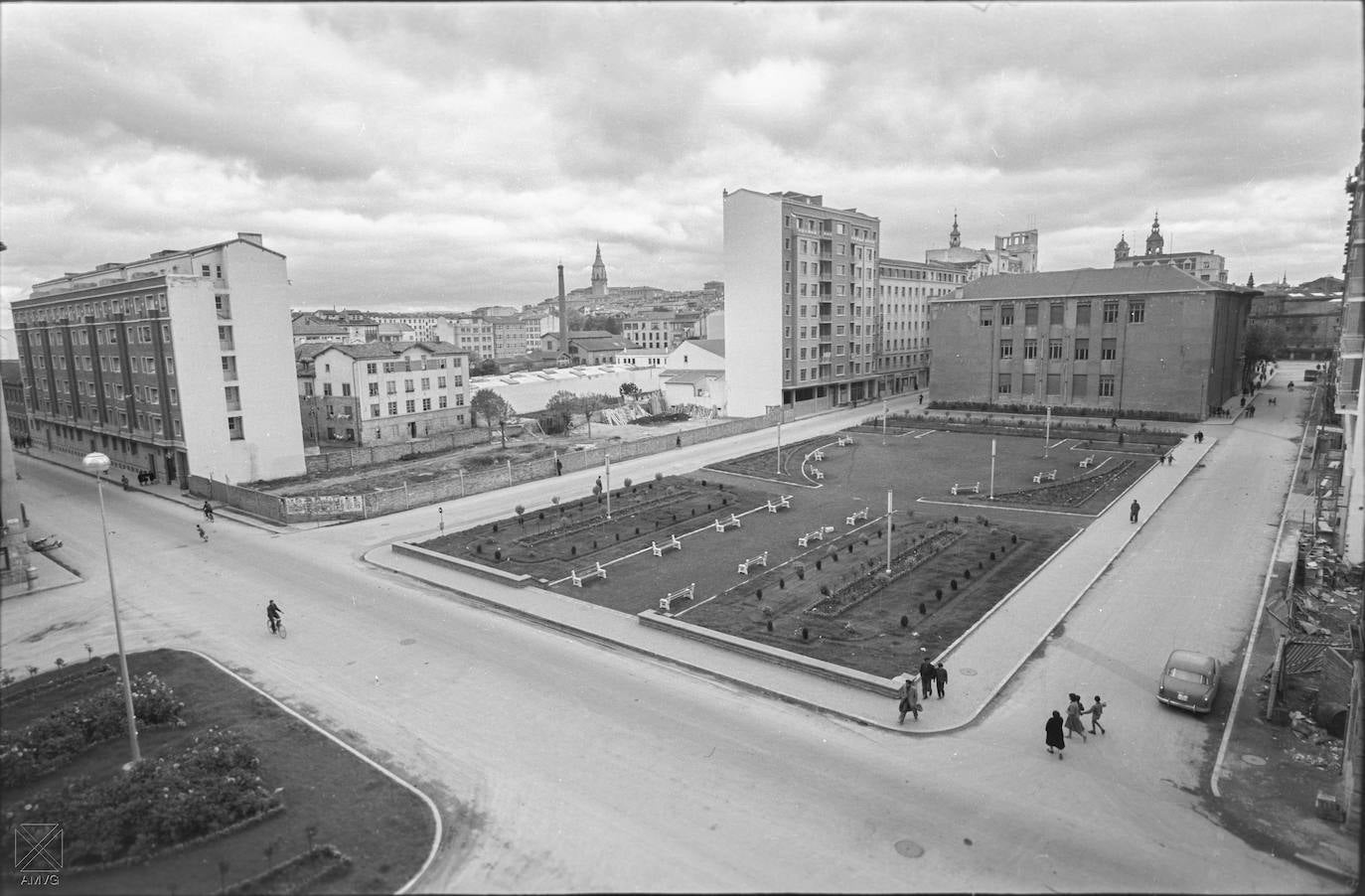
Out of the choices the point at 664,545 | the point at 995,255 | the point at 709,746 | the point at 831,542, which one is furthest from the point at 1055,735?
→ the point at 995,255

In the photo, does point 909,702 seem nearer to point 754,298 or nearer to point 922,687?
point 922,687

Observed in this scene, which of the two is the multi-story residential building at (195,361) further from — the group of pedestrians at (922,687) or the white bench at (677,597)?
the group of pedestrians at (922,687)

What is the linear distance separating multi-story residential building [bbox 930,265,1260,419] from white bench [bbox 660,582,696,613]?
5482 cm

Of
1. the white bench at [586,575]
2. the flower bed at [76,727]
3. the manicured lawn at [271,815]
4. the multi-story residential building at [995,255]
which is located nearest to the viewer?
the manicured lawn at [271,815]

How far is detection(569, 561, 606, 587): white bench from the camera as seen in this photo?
86.8 ft

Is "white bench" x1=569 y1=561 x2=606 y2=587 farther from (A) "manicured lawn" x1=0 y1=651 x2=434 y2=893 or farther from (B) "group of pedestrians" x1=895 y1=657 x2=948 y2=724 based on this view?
(B) "group of pedestrians" x1=895 y1=657 x2=948 y2=724

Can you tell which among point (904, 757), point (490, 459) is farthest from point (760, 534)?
point (490, 459)

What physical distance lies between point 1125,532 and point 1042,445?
79.8 ft

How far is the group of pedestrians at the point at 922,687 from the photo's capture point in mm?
16516

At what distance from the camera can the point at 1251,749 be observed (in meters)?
15.3

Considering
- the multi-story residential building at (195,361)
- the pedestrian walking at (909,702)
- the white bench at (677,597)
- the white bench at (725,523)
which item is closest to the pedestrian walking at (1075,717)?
the pedestrian walking at (909,702)

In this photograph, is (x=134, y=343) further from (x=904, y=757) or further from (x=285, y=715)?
(x=904, y=757)

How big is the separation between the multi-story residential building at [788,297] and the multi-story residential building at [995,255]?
4084cm

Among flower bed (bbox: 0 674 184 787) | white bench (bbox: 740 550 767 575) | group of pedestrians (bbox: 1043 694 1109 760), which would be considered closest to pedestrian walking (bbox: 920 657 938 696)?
group of pedestrians (bbox: 1043 694 1109 760)
